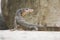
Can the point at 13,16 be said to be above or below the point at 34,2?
below

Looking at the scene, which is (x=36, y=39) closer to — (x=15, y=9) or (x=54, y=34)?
(x=54, y=34)

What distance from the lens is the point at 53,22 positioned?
1.58 m

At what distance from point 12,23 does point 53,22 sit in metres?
0.36

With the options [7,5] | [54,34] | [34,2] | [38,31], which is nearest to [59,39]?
[54,34]

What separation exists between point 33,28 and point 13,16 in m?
0.21

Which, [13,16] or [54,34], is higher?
[13,16]

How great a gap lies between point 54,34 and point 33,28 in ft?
0.63

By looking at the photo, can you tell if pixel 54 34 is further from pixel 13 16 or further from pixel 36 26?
pixel 13 16

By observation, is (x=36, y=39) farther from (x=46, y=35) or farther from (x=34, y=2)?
(x=34, y=2)

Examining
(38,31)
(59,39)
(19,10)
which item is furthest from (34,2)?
(59,39)

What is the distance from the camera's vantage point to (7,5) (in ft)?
5.18

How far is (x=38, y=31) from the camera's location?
157cm

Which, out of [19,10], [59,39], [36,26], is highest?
[19,10]

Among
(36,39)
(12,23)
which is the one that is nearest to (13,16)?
(12,23)
